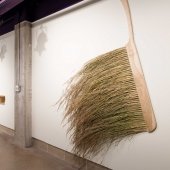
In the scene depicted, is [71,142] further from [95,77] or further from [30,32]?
[30,32]

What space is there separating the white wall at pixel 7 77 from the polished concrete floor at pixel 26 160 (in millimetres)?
584

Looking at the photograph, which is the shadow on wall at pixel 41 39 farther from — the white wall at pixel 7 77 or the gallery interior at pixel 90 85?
the white wall at pixel 7 77

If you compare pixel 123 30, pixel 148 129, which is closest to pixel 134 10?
pixel 123 30

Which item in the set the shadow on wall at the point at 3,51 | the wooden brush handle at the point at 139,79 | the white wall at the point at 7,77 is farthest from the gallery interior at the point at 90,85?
the shadow on wall at the point at 3,51

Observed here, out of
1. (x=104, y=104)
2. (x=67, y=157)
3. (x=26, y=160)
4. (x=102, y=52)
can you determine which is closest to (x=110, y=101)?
(x=104, y=104)

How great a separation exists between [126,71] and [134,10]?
0.54 metres

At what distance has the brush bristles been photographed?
161cm

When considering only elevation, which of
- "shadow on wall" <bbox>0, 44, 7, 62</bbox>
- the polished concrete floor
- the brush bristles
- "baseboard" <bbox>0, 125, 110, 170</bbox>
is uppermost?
"shadow on wall" <bbox>0, 44, 7, 62</bbox>

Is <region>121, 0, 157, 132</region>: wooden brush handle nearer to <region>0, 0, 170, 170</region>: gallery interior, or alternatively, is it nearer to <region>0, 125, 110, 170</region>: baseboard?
<region>0, 0, 170, 170</region>: gallery interior

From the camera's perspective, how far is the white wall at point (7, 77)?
9.86 ft

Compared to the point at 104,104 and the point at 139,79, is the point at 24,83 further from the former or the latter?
the point at 139,79

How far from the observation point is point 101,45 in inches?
71.7

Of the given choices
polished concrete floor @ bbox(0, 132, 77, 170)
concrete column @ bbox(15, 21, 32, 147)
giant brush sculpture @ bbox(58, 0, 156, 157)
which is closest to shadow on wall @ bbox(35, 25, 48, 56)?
concrete column @ bbox(15, 21, 32, 147)

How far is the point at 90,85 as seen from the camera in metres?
1.78
